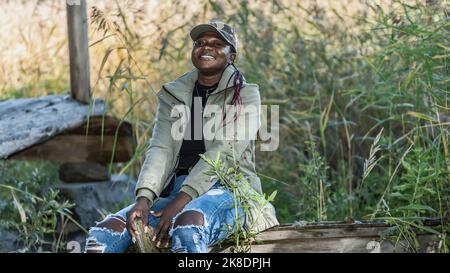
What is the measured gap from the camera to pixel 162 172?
4312 mm

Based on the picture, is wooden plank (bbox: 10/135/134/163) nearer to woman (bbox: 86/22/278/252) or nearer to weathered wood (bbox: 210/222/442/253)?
woman (bbox: 86/22/278/252)

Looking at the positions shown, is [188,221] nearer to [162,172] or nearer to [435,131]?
[162,172]

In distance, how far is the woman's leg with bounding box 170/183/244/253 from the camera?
12.6ft

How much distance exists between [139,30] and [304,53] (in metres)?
1.56

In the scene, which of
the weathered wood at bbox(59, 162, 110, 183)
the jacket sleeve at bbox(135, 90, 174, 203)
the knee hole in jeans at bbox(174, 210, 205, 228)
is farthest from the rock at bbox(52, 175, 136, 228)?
the knee hole in jeans at bbox(174, 210, 205, 228)

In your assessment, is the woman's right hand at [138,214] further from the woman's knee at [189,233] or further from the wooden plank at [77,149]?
the wooden plank at [77,149]

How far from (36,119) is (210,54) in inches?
82.4

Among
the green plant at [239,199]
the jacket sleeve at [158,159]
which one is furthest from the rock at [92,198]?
the green plant at [239,199]

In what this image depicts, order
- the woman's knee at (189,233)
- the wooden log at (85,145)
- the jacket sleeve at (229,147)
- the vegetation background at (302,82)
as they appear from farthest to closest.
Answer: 1. the wooden log at (85,145)
2. the vegetation background at (302,82)
3. the jacket sleeve at (229,147)
4. the woman's knee at (189,233)

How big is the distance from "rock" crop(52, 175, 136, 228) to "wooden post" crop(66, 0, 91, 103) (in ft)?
2.30

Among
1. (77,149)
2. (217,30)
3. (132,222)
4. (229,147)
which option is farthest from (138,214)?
(77,149)

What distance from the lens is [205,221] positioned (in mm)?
3920

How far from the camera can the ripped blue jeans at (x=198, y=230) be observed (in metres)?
3.85

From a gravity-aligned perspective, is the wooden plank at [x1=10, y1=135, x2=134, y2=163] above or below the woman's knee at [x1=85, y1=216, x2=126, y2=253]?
above
